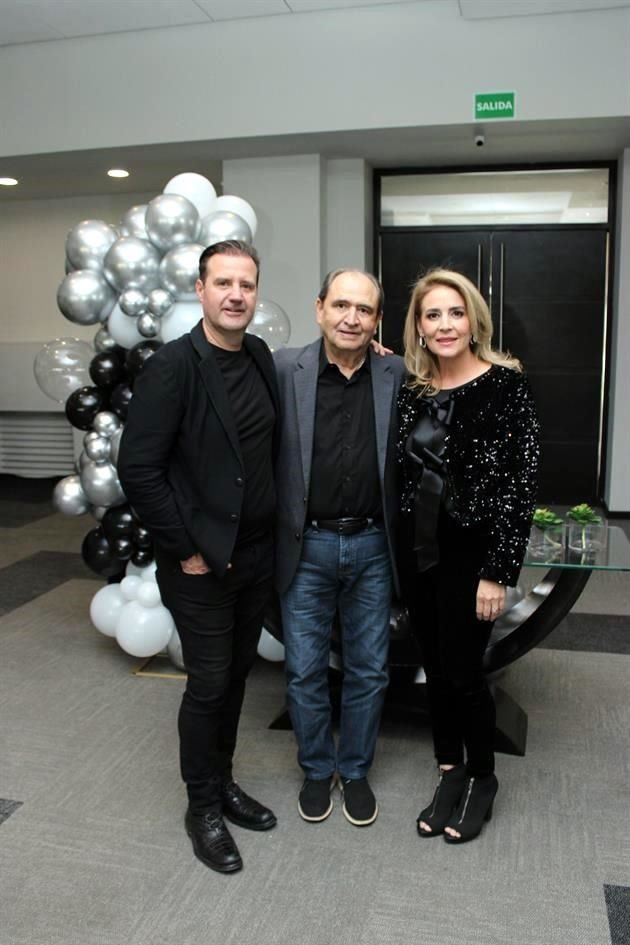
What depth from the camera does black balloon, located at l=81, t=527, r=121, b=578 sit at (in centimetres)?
322

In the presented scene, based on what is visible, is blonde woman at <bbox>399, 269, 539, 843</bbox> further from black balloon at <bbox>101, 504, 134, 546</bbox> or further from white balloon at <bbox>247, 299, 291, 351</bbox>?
black balloon at <bbox>101, 504, 134, 546</bbox>

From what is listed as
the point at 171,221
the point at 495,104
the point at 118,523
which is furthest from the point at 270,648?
the point at 495,104

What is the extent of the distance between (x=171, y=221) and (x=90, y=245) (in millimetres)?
416

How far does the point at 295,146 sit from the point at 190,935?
4565 mm

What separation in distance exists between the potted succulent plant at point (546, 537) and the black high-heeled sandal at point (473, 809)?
2.13 feet

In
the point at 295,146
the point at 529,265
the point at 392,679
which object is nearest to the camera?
the point at 392,679

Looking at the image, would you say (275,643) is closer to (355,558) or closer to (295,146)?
(355,558)

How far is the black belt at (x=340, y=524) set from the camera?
213 cm

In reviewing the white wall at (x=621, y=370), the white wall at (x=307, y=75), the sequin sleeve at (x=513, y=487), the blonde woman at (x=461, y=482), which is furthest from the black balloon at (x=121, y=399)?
the white wall at (x=621, y=370)

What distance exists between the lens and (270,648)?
3129 mm

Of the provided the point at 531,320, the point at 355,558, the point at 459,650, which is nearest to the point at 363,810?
the point at 459,650

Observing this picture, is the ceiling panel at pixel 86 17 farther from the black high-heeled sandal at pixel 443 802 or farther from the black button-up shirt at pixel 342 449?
the black high-heeled sandal at pixel 443 802

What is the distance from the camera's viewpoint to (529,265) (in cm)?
592

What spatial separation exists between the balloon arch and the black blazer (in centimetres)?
109
